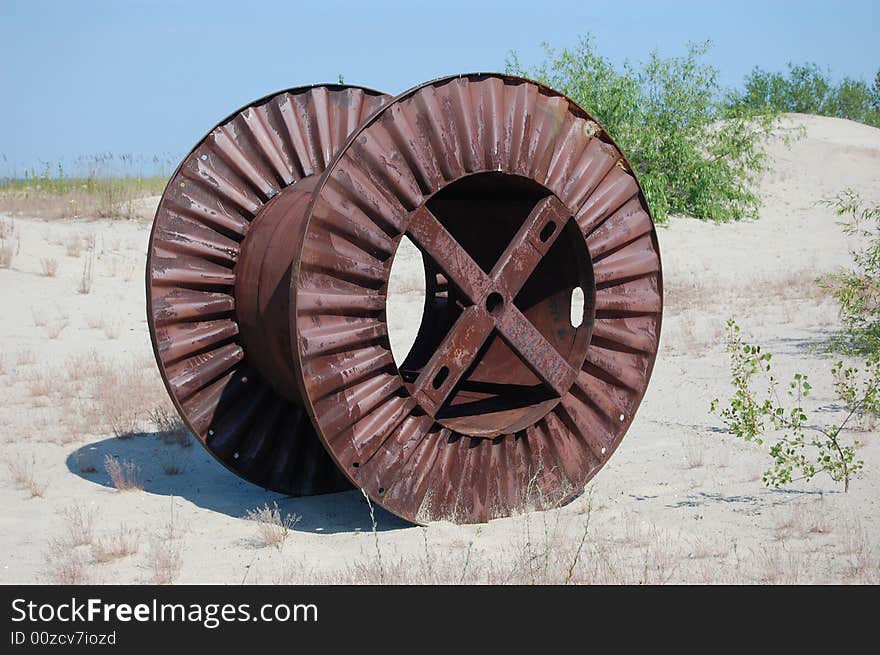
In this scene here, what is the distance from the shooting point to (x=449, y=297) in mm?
6934

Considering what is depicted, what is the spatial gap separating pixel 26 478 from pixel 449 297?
3.09 meters

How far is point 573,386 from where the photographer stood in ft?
18.4

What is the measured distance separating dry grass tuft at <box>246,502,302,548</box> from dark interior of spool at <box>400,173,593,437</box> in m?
1.06

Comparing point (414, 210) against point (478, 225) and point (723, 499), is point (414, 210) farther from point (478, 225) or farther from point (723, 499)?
point (723, 499)

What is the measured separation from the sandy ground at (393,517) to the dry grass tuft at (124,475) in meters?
0.06

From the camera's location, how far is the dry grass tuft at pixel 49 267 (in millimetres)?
13664

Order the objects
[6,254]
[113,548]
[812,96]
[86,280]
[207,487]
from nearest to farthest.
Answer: [113,548]
[207,487]
[86,280]
[6,254]
[812,96]

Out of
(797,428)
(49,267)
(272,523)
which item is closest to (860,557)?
(797,428)

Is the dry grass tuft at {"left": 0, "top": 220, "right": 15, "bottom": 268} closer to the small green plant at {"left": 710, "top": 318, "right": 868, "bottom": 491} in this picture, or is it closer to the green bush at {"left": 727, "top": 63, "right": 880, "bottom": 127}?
the small green plant at {"left": 710, "top": 318, "right": 868, "bottom": 491}

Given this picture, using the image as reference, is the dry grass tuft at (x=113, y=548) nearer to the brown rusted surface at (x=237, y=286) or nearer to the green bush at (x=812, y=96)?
the brown rusted surface at (x=237, y=286)

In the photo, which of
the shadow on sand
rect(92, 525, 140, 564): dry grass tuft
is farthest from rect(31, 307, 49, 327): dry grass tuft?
rect(92, 525, 140, 564): dry grass tuft

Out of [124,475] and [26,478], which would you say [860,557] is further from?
[26,478]

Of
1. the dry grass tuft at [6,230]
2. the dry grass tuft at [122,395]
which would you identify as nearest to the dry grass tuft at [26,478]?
the dry grass tuft at [122,395]
